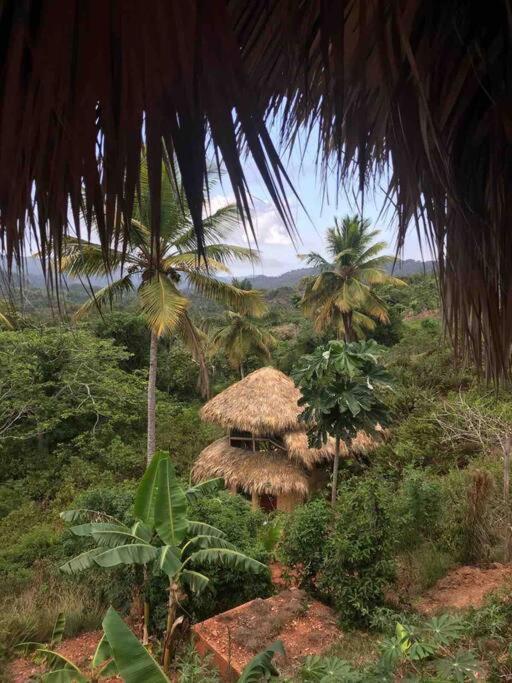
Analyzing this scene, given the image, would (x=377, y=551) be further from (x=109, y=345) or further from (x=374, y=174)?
(x=109, y=345)

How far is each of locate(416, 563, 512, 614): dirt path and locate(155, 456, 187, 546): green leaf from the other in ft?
9.24

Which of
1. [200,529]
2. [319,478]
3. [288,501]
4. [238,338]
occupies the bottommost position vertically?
[288,501]

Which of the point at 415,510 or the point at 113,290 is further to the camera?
the point at 415,510

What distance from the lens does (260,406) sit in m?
12.1

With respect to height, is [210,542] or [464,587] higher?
[210,542]

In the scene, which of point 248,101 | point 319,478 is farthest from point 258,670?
point 319,478

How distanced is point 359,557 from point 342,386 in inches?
132

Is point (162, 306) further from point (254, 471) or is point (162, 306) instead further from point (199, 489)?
point (254, 471)

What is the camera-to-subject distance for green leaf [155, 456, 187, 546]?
4.51m

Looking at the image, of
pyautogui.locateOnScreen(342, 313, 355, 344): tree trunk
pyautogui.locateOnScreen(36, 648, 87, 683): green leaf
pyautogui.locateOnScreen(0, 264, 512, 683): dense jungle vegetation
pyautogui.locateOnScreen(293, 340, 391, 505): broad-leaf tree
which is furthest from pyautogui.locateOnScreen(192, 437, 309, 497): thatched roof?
pyautogui.locateOnScreen(342, 313, 355, 344): tree trunk

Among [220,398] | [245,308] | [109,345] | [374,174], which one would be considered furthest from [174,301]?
[374,174]

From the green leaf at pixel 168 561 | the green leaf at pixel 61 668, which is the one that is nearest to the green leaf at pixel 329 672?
the green leaf at pixel 168 561

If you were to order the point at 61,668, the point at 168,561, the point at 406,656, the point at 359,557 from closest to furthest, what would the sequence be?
the point at 406,656 < the point at 61,668 < the point at 168,561 < the point at 359,557

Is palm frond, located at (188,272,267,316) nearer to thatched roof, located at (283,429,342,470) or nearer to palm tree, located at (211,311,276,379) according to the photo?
thatched roof, located at (283,429,342,470)
